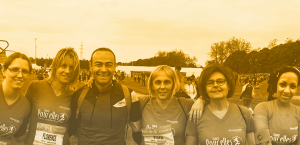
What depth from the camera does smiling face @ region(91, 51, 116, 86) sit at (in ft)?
9.85

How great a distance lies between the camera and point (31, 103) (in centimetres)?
305

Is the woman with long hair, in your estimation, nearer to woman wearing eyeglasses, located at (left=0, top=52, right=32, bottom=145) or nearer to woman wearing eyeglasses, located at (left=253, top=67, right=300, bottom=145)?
woman wearing eyeglasses, located at (left=253, top=67, right=300, bottom=145)

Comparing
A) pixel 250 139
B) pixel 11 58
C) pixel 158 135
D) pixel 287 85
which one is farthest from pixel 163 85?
pixel 11 58

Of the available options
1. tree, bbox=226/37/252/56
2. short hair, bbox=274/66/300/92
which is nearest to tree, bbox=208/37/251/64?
tree, bbox=226/37/252/56

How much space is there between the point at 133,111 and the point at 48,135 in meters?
1.13

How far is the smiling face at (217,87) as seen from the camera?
2.70 m

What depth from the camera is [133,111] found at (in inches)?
118

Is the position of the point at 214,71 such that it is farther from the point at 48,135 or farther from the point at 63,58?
the point at 48,135

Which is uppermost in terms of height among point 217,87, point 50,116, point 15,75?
point 15,75

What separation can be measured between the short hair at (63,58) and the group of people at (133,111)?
1 cm

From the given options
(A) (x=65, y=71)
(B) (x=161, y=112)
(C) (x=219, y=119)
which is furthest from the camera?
(A) (x=65, y=71)

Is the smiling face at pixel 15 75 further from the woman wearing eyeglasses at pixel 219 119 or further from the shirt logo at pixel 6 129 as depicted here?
the woman wearing eyeglasses at pixel 219 119

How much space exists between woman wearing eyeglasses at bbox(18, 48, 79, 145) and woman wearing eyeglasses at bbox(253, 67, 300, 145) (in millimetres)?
2454

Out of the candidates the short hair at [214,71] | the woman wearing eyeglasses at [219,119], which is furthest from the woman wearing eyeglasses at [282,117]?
the short hair at [214,71]
